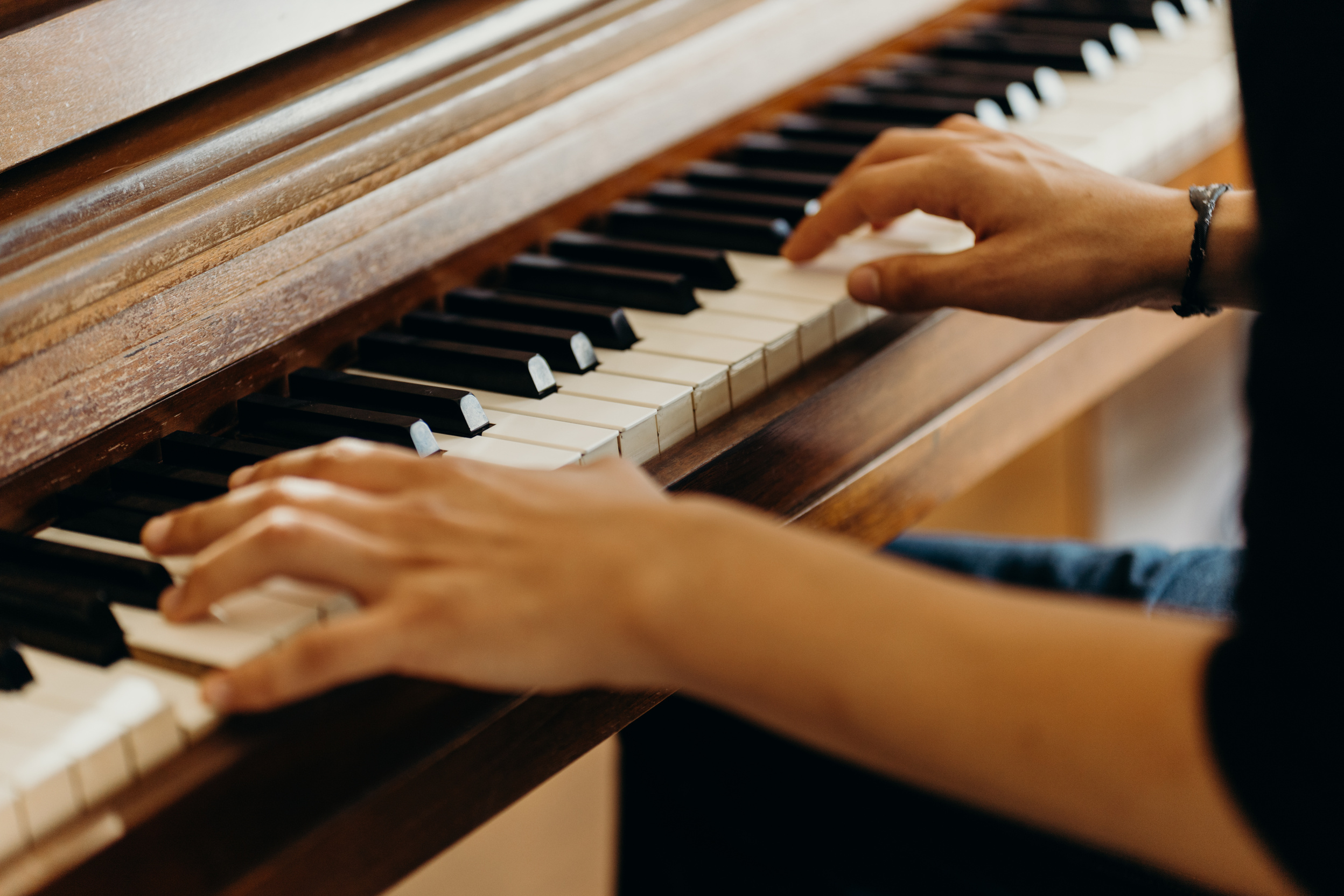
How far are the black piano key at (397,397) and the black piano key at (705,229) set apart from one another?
0.37 m

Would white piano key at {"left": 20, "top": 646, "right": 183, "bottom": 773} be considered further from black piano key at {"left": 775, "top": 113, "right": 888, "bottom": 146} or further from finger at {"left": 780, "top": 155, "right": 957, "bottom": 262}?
black piano key at {"left": 775, "top": 113, "right": 888, "bottom": 146}

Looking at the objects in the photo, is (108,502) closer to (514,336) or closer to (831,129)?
(514,336)

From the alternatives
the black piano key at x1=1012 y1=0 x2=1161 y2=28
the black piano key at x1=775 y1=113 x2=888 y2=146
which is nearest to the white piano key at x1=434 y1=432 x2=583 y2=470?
the black piano key at x1=775 y1=113 x2=888 y2=146

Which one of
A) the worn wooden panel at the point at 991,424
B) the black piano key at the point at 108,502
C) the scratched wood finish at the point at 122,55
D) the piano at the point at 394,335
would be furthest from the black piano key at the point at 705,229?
the black piano key at the point at 108,502

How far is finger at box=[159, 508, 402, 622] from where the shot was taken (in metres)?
0.66

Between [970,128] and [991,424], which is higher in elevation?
[970,128]

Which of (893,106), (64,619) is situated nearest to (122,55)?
(64,619)

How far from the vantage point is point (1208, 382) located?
2.54 metres

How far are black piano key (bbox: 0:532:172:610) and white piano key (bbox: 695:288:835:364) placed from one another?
0.54 meters

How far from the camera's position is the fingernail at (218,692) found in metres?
0.67

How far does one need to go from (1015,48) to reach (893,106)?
0.88 feet

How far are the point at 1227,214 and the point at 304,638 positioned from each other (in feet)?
2.68

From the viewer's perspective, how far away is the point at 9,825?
630 millimetres

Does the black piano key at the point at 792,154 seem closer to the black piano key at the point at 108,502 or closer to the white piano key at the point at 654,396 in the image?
the white piano key at the point at 654,396
